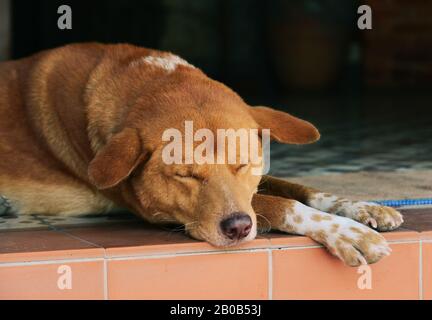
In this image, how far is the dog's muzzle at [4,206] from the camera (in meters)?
3.35

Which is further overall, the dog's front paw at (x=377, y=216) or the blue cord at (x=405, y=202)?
the blue cord at (x=405, y=202)

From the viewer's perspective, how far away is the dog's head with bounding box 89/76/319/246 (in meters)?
2.77

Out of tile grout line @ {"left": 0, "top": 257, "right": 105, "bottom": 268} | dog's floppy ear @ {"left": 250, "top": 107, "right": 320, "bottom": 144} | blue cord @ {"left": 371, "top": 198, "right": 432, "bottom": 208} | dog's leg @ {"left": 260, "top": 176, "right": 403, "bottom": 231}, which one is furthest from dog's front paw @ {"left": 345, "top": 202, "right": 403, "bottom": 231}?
tile grout line @ {"left": 0, "top": 257, "right": 105, "bottom": 268}

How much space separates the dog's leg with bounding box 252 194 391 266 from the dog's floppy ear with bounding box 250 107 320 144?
213 mm

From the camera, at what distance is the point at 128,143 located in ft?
9.41

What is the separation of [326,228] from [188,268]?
0.44 meters

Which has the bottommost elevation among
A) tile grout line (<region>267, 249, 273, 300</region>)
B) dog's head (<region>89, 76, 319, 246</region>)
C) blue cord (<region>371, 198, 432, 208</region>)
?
tile grout line (<region>267, 249, 273, 300</region>)

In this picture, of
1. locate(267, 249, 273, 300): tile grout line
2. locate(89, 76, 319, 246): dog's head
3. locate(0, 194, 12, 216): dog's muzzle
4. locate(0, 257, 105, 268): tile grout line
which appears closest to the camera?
locate(0, 257, 105, 268): tile grout line

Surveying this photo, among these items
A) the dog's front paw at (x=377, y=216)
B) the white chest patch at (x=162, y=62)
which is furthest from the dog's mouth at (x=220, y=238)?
the white chest patch at (x=162, y=62)

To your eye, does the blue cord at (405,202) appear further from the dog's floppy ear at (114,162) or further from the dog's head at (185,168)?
the dog's floppy ear at (114,162)

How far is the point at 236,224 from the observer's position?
8.95 ft

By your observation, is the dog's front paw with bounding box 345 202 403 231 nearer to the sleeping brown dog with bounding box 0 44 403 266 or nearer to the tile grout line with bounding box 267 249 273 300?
the sleeping brown dog with bounding box 0 44 403 266

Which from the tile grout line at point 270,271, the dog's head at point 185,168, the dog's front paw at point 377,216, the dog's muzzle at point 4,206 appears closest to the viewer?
the dog's head at point 185,168

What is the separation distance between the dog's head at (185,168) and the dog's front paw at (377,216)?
1.16 feet
